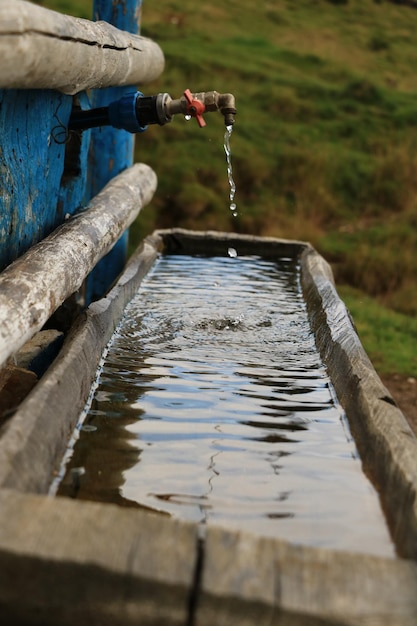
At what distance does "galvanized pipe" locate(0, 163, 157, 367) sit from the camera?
2664 millimetres

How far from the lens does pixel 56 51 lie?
3002 mm

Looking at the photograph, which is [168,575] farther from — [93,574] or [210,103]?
[210,103]

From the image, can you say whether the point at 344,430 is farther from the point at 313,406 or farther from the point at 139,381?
the point at 139,381

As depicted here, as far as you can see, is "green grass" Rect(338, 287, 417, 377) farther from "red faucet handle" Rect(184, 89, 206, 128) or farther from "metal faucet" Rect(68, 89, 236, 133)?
"red faucet handle" Rect(184, 89, 206, 128)

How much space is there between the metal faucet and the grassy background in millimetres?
3845

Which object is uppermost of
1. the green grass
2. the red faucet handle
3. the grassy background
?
the red faucet handle

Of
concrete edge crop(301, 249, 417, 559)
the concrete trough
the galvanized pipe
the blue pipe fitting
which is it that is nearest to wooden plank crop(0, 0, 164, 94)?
the blue pipe fitting

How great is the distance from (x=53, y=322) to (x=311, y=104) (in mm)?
10016

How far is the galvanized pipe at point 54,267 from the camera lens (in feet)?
8.74

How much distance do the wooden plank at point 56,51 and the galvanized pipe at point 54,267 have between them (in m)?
0.59

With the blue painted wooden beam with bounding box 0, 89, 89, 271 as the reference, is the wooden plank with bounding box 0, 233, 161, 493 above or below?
below

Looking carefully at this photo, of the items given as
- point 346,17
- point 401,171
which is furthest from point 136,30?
point 346,17

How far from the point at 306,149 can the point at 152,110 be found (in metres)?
8.26

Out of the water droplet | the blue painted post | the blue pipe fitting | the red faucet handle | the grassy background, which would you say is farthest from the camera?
the grassy background
